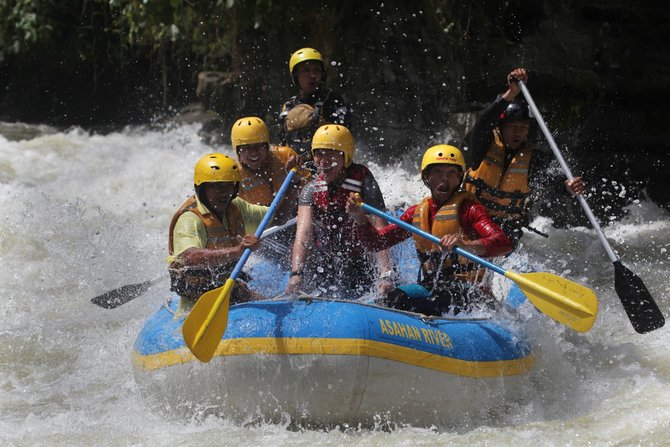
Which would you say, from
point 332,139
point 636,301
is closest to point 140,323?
point 332,139

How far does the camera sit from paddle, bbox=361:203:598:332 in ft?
15.6

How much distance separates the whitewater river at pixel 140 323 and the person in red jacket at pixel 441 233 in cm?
46

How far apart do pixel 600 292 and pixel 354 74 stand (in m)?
4.44

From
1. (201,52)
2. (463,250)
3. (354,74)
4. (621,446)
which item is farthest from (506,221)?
(201,52)

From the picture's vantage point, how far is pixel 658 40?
9453mm

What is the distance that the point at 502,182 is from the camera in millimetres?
5816

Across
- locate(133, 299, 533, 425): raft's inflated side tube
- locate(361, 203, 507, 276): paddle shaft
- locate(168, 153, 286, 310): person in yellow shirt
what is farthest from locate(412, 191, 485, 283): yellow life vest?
locate(168, 153, 286, 310): person in yellow shirt

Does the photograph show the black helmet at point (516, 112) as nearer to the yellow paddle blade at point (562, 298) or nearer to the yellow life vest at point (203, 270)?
the yellow paddle blade at point (562, 298)

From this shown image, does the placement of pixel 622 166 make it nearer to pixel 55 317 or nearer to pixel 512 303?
pixel 512 303

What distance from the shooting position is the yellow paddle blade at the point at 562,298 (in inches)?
187

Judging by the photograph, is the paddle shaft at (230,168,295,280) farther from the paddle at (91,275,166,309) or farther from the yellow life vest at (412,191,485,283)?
the paddle at (91,275,166,309)

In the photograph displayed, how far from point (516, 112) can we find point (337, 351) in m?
2.17

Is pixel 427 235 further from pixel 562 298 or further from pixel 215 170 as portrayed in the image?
pixel 215 170

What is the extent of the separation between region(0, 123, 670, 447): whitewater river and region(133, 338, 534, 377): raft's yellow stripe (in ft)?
1.02
